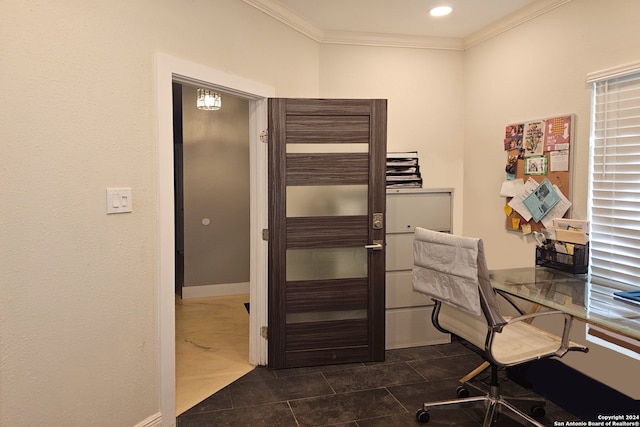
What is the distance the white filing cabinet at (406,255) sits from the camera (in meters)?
3.46

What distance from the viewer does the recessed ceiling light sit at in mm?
3135

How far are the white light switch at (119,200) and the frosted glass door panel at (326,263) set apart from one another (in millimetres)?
1282

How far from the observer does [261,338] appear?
3197mm

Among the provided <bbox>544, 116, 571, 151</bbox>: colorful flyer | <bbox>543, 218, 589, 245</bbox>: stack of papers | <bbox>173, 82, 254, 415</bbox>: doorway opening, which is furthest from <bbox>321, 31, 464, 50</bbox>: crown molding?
<bbox>173, 82, 254, 415</bbox>: doorway opening

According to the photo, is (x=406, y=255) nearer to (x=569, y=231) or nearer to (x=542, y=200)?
(x=542, y=200)

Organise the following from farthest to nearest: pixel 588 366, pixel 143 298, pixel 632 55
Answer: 1. pixel 588 366
2. pixel 632 55
3. pixel 143 298

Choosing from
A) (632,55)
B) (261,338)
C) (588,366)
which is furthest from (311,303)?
(632,55)

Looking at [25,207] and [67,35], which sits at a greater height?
[67,35]

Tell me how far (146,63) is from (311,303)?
187 centimetres

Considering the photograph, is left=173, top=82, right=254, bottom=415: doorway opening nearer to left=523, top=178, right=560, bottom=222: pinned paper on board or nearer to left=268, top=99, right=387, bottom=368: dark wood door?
left=268, top=99, right=387, bottom=368: dark wood door

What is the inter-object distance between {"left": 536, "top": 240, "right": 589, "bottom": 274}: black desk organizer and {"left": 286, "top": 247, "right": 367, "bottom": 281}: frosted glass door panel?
116cm

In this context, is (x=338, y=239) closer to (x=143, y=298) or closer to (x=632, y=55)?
(x=143, y=298)

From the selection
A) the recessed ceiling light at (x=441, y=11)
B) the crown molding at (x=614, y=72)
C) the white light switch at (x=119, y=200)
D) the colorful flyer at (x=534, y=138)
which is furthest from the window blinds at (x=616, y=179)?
the white light switch at (x=119, y=200)

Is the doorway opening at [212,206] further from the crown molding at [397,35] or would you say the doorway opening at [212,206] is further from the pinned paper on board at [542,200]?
the pinned paper on board at [542,200]
